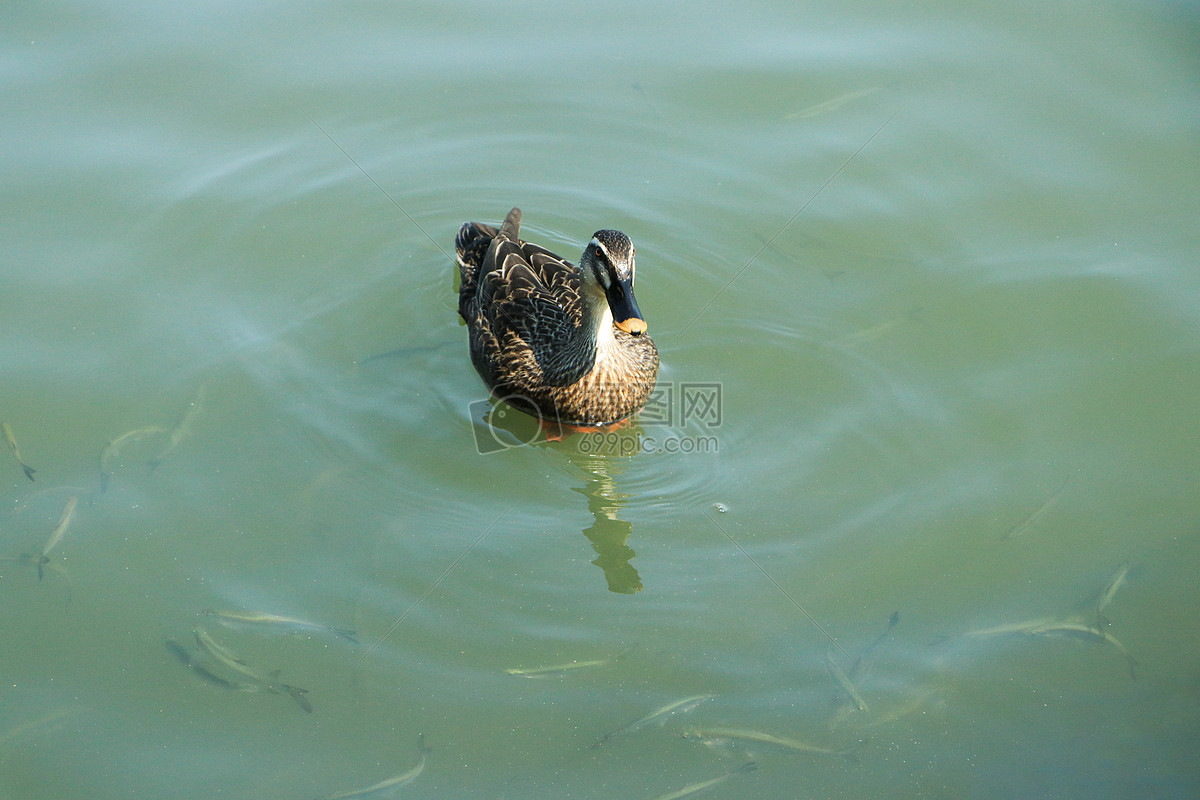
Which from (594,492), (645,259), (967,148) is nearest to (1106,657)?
(594,492)

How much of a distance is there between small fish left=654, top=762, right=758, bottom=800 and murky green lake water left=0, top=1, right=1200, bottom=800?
1.0 inches

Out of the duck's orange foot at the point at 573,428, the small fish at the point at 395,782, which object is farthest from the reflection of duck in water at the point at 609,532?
the small fish at the point at 395,782

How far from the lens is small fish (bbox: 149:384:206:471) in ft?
19.5

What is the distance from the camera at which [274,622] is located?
16.8 ft

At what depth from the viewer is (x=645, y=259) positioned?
749 cm

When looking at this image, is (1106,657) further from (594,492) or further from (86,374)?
(86,374)

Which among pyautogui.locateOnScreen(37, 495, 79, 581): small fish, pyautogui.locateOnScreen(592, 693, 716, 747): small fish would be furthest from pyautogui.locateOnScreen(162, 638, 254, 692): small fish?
pyautogui.locateOnScreen(592, 693, 716, 747): small fish

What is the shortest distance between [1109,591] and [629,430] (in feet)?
9.37

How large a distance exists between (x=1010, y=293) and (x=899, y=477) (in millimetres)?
2005

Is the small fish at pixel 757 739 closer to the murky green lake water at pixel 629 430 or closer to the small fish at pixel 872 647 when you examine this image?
the murky green lake water at pixel 629 430

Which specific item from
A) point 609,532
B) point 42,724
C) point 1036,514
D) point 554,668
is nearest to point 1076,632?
point 1036,514

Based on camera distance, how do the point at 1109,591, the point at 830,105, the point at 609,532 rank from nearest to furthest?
1. the point at 1109,591
2. the point at 609,532
3. the point at 830,105

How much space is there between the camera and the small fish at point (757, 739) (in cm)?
464

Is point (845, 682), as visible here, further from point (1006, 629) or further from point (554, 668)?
point (554, 668)
